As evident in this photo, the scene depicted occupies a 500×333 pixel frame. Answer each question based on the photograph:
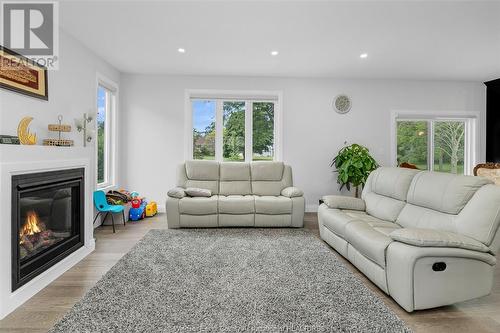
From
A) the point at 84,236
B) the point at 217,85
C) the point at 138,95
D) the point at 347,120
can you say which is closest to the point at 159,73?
the point at 138,95

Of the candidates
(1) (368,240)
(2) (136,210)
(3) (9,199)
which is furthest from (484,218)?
(2) (136,210)

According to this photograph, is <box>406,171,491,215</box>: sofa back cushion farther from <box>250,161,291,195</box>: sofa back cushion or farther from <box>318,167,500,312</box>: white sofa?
<box>250,161,291,195</box>: sofa back cushion

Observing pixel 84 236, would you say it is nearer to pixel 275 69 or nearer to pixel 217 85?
pixel 217 85

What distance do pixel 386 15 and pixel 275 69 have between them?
2060 millimetres

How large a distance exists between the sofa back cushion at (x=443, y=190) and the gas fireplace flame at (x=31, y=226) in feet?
11.6

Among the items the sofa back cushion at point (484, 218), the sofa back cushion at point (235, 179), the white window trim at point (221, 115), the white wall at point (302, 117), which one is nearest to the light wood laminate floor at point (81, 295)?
the sofa back cushion at point (484, 218)

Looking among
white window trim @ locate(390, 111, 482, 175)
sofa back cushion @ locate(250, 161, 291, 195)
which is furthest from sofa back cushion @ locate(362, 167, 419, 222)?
white window trim @ locate(390, 111, 482, 175)

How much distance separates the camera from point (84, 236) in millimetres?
2922

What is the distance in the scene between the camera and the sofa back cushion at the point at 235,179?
14.5 feet

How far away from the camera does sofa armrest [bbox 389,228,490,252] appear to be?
1813 millimetres

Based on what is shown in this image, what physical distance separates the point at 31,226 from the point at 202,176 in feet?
8.03

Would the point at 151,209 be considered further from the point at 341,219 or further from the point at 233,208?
the point at 341,219

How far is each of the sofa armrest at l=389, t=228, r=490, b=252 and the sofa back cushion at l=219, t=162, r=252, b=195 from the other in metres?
2.79
